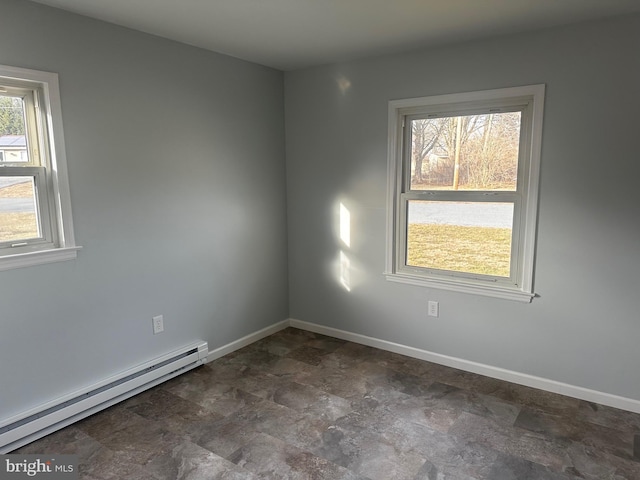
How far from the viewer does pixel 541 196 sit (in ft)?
9.16

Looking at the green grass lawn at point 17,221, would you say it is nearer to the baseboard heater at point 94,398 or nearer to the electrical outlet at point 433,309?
the baseboard heater at point 94,398

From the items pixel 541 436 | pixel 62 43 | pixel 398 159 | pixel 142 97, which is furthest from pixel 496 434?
pixel 62 43

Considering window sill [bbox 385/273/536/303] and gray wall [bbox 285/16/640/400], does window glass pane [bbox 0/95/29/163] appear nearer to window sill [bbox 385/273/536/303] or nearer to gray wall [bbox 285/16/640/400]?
gray wall [bbox 285/16/640/400]

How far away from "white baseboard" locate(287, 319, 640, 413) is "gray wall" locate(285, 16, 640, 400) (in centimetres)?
4

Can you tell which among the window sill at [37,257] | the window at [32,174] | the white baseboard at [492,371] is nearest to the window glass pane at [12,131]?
the window at [32,174]

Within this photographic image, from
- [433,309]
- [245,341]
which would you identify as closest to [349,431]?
[433,309]

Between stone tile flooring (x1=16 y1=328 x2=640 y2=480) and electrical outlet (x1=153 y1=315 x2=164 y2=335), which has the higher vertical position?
electrical outlet (x1=153 y1=315 x2=164 y2=335)

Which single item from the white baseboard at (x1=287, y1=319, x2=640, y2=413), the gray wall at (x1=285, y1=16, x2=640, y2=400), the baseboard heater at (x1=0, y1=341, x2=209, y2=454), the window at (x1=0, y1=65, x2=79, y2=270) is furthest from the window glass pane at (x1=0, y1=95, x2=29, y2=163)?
the white baseboard at (x1=287, y1=319, x2=640, y2=413)

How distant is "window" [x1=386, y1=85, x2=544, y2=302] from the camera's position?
2869 millimetres

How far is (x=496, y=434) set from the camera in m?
2.45

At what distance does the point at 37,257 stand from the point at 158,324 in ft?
3.04

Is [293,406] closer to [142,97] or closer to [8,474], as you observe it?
[8,474]

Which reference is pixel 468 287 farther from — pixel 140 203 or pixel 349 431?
pixel 140 203

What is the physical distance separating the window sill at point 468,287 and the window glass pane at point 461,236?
110 millimetres
